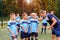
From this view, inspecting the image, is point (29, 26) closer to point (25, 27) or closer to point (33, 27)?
point (33, 27)

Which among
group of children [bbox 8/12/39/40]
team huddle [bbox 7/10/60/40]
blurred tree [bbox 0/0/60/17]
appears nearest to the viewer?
team huddle [bbox 7/10/60/40]

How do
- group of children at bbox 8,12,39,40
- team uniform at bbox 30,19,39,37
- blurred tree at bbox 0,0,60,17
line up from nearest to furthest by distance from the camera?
1. group of children at bbox 8,12,39,40
2. team uniform at bbox 30,19,39,37
3. blurred tree at bbox 0,0,60,17

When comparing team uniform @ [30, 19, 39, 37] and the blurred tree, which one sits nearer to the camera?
team uniform @ [30, 19, 39, 37]

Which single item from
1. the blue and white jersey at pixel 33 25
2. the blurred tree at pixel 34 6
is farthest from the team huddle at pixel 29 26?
the blurred tree at pixel 34 6

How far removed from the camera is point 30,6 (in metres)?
58.6

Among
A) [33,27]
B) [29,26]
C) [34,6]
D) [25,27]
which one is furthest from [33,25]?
[34,6]

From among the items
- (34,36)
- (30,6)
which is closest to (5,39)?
(34,36)

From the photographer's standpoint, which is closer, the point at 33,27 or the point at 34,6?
the point at 33,27

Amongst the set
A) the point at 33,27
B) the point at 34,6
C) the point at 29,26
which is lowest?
the point at 34,6

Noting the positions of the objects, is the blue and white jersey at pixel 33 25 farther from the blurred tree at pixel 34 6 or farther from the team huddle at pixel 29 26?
the blurred tree at pixel 34 6

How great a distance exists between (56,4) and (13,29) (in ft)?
141

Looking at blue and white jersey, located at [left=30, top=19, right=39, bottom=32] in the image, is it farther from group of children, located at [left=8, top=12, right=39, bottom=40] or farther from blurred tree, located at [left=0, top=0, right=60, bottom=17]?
blurred tree, located at [left=0, top=0, right=60, bottom=17]

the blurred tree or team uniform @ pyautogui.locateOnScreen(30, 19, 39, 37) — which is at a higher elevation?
team uniform @ pyautogui.locateOnScreen(30, 19, 39, 37)

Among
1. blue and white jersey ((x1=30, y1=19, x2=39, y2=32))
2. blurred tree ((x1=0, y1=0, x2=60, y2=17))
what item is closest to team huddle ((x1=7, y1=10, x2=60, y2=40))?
blue and white jersey ((x1=30, y1=19, x2=39, y2=32))
